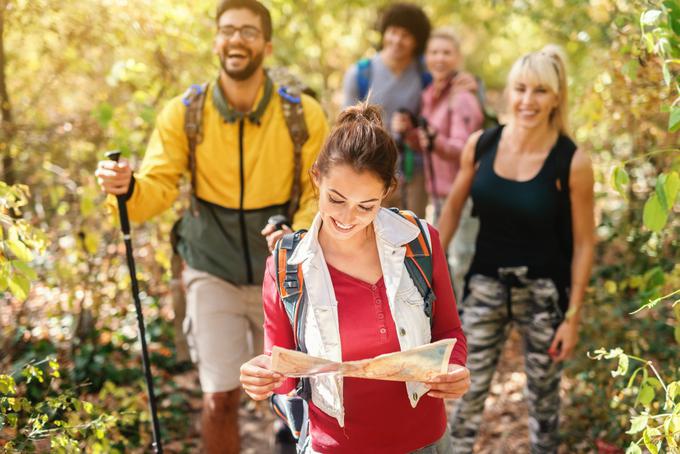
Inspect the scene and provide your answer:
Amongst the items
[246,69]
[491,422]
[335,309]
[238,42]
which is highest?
[238,42]

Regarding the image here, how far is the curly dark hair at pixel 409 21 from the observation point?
17.7 feet

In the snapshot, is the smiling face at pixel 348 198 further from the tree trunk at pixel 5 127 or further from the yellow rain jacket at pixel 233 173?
the tree trunk at pixel 5 127

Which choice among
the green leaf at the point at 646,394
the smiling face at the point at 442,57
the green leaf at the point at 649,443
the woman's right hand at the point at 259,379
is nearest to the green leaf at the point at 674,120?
the green leaf at the point at 646,394

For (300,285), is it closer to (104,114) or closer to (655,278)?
(655,278)

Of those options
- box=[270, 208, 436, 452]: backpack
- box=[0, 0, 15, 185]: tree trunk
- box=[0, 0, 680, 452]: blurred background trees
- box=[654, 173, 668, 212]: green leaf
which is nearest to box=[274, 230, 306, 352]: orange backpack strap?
box=[270, 208, 436, 452]: backpack

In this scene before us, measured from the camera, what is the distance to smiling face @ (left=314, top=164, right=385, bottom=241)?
2291 millimetres

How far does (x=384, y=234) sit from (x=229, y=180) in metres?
1.35

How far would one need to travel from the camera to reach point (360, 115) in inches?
93.0

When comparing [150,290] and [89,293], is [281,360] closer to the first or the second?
[89,293]

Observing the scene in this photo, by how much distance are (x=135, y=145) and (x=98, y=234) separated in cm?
66

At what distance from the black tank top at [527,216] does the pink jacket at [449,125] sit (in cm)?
130

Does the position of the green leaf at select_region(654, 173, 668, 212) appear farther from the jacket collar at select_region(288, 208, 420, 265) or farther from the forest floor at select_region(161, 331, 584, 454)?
the forest floor at select_region(161, 331, 584, 454)

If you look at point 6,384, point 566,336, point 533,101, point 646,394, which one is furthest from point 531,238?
point 6,384

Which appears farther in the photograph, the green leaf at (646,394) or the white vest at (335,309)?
the white vest at (335,309)
